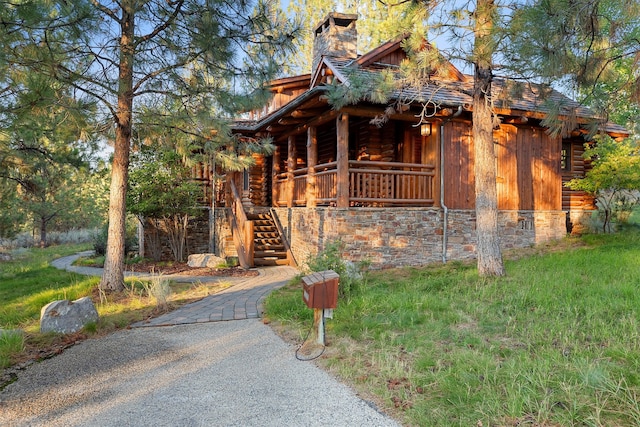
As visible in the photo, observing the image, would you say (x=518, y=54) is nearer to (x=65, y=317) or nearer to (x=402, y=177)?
(x=402, y=177)

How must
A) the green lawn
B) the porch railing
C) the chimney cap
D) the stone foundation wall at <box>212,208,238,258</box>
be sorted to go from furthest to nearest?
the stone foundation wall at <box>212,208,238,258</box> → the chimney cap → the porch railing → the green lawn

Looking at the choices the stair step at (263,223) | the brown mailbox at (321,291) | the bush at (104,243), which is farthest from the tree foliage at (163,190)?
the brown mailbox at (321,291)

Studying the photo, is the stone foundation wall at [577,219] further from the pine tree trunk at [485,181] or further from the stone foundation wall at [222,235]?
the stone foundation wall at [222,235]

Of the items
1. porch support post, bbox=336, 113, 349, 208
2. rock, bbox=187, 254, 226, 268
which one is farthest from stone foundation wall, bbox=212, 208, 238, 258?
porch support post, bbox=336, 113, 349, 208

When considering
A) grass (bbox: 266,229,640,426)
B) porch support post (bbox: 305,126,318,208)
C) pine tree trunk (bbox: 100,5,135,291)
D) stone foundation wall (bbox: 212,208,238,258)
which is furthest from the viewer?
stone foundation wall (bbox: 212,208,238,258)

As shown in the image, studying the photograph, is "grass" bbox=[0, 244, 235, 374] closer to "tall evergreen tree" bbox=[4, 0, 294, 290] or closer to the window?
"tall evergreen tree" bbox=[4, 0, 294, 290]

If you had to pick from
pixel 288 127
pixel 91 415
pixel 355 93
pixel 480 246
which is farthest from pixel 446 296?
pixel 288 127

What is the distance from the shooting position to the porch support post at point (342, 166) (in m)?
8.80

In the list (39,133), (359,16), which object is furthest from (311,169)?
(359,16)

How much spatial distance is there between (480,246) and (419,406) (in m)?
4.96

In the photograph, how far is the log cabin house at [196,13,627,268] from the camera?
29.3 feet

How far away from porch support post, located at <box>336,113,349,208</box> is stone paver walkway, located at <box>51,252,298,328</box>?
217 centimetres

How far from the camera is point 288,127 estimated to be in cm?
1222

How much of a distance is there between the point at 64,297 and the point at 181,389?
4.60 meters
